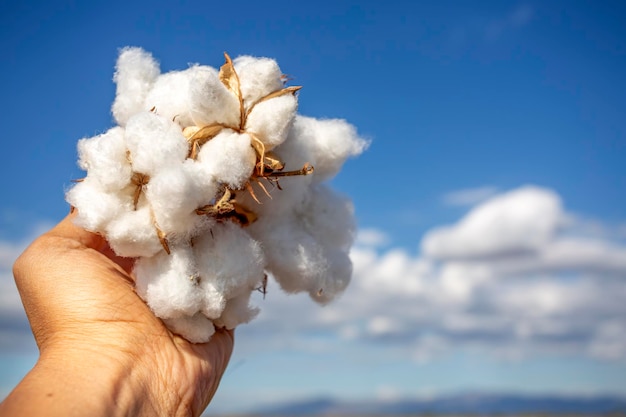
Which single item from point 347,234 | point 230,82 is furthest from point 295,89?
point 347,234

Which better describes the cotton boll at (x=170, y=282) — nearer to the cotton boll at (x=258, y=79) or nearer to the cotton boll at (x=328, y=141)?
the cotton boll at (x=258, y=79)

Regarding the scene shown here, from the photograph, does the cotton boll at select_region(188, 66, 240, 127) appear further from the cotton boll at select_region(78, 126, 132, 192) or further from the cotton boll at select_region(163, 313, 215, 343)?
the cotton boll at select_region(163, 313, 215, 343)

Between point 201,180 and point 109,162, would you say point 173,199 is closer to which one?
point 201,180

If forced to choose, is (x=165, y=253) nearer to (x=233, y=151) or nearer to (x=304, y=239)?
(x=233, y=151)

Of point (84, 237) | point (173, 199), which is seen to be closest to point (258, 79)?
point (173, 199)

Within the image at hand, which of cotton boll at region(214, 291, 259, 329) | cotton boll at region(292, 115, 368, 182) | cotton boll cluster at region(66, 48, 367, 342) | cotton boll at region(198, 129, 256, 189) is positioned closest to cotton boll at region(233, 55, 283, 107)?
cotton boll cluster at region(66, 48, 367, 342)

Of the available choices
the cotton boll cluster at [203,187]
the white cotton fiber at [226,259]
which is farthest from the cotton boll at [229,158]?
the white cotton fiber at [226,259]
